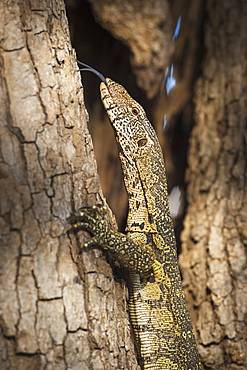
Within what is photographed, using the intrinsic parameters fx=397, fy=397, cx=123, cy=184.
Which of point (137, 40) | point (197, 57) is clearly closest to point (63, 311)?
point (137, 40)

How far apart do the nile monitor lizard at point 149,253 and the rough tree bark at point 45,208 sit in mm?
411

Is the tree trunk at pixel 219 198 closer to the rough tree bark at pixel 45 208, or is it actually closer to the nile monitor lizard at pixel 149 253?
the nile monitor lizard at pixel 149 253

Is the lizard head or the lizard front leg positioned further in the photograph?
the lizard head

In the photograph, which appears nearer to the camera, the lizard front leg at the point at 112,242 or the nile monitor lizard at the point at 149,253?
the lizard front leg at the point at 112,242

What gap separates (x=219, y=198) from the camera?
391 cm

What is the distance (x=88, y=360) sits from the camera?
2.01m

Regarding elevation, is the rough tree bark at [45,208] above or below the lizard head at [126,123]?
below

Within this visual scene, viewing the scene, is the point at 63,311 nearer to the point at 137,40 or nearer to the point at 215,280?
the point at 215,280

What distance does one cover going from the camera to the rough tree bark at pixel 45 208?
1.87 meters

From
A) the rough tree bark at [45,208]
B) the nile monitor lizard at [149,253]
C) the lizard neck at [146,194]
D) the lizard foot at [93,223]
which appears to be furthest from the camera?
the lizard neck at [146,194]

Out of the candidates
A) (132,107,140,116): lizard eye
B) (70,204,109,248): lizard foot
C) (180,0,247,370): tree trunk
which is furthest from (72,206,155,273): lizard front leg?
(180,0,247,370): tree trunk

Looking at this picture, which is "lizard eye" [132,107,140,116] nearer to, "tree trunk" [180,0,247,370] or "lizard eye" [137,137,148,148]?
"lizard eye" [137,137,148,148]

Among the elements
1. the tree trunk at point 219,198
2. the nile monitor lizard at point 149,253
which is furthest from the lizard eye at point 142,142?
the tree trunk at point 219,198

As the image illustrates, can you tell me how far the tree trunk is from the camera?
3633 mm
